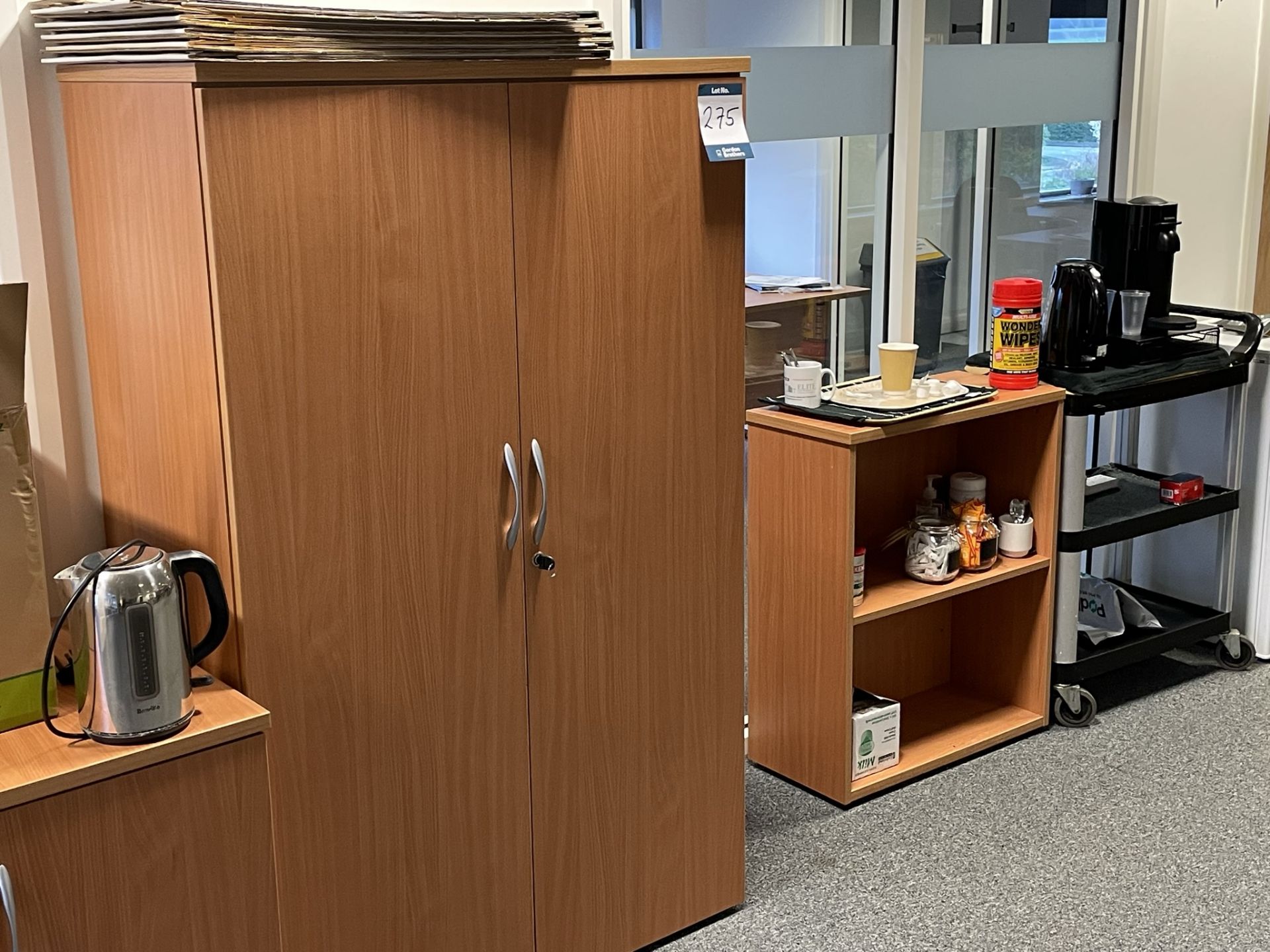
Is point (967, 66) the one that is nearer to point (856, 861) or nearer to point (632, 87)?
point (632, 87)

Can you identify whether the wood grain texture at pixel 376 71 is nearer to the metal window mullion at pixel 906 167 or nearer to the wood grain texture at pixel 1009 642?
the metal window mullion at pixel 906 167

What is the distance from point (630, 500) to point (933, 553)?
1073mm

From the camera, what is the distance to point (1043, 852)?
9.13 ft

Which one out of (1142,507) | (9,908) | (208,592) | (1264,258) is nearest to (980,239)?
(1264,258)

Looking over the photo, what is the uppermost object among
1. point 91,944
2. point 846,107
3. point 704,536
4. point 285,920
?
point 846,107

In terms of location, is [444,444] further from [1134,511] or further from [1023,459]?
[1134,511]

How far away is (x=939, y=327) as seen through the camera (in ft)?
12.5

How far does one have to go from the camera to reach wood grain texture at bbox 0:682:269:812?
5.24 feet

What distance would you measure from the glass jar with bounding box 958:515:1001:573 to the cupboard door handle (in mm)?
2152

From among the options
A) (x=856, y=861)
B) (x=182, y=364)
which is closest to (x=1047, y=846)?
(x=856, y=861)

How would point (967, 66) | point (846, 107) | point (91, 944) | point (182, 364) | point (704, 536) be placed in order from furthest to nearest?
point (967, 66) < point (846, 107) < point (704, 536) < point (182, 364) < point (91, 944)

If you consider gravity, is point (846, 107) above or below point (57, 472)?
above

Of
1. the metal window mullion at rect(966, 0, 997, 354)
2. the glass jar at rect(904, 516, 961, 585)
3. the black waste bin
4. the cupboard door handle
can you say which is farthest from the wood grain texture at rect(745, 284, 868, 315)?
the cupboard door handle

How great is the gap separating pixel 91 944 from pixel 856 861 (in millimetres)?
1572
